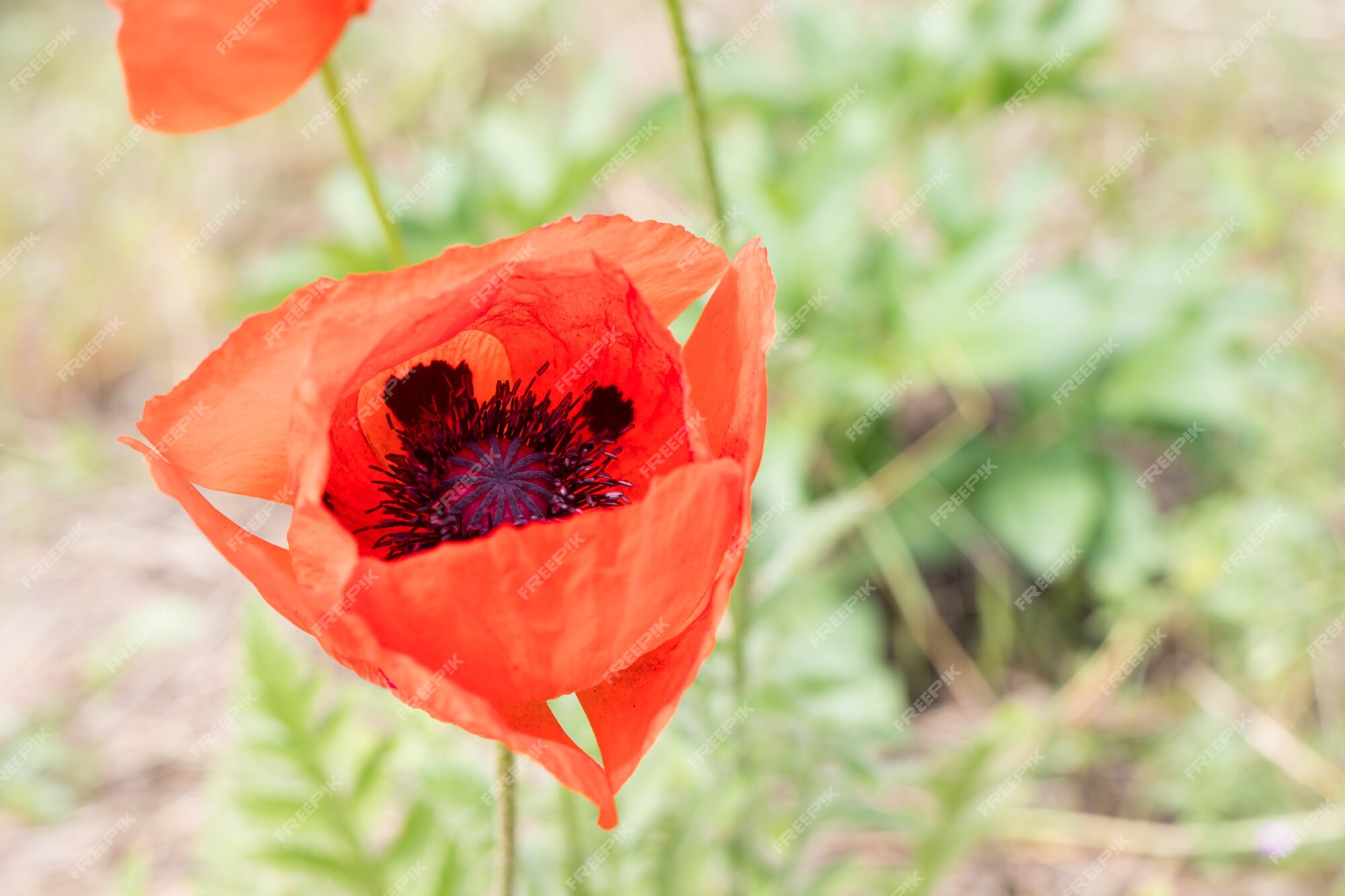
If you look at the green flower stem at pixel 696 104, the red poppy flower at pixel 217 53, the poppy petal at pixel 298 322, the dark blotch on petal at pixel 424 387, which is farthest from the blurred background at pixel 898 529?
the red poppy flower at pixel 217 53

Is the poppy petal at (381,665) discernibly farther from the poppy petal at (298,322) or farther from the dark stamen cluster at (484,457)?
the dark stamen cluster at (484,457)

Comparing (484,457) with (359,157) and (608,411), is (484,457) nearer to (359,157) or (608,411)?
(608,411)

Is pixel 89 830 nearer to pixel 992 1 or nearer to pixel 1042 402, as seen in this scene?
pixel 1042 402

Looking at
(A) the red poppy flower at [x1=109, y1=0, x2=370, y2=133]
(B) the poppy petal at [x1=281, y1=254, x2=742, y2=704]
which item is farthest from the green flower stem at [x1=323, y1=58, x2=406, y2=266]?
(B) the poppy petal at [x1=281, y1=254, x2=742, y2=704]

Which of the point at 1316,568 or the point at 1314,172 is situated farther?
the point at 1314,172

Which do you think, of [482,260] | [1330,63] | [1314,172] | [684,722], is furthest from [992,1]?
[482,260]

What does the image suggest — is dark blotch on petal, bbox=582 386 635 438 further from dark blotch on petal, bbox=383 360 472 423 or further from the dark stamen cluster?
dark blotch on petal, bbox=383 360 472 423

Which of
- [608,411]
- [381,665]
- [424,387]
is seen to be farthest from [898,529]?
[381,665]
